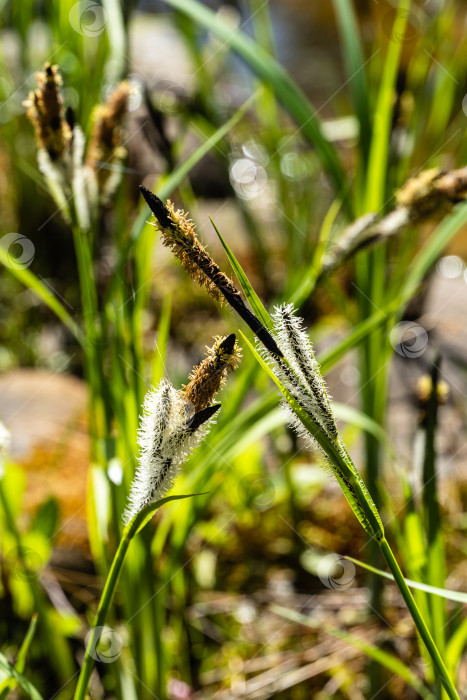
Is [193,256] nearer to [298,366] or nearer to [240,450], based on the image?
[298,366]

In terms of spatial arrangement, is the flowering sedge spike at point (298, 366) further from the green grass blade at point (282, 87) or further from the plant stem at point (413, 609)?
the green grass blade at point (282, 87)

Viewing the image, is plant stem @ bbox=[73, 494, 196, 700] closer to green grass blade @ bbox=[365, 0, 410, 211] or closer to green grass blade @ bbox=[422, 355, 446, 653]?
green grass blade @ bbox=[422, 355, 446, 653]

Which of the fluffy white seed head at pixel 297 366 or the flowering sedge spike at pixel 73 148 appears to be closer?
the fluffy white seed head at pixel 297 366

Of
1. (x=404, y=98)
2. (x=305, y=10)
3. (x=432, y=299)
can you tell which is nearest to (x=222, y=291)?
(x=404, y=98)

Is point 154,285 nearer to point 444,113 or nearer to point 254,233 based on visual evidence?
point 254,233

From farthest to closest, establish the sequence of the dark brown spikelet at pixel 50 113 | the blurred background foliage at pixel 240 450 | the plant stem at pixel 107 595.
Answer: the blurred background foliage at pixel 240 450 < the dark brown spikelet at pixel 50 113 < the plant stem at pixel 107 595

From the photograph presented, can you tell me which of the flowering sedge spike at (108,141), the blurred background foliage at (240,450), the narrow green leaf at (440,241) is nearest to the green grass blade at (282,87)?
the blurred background foliage at (240,450)
